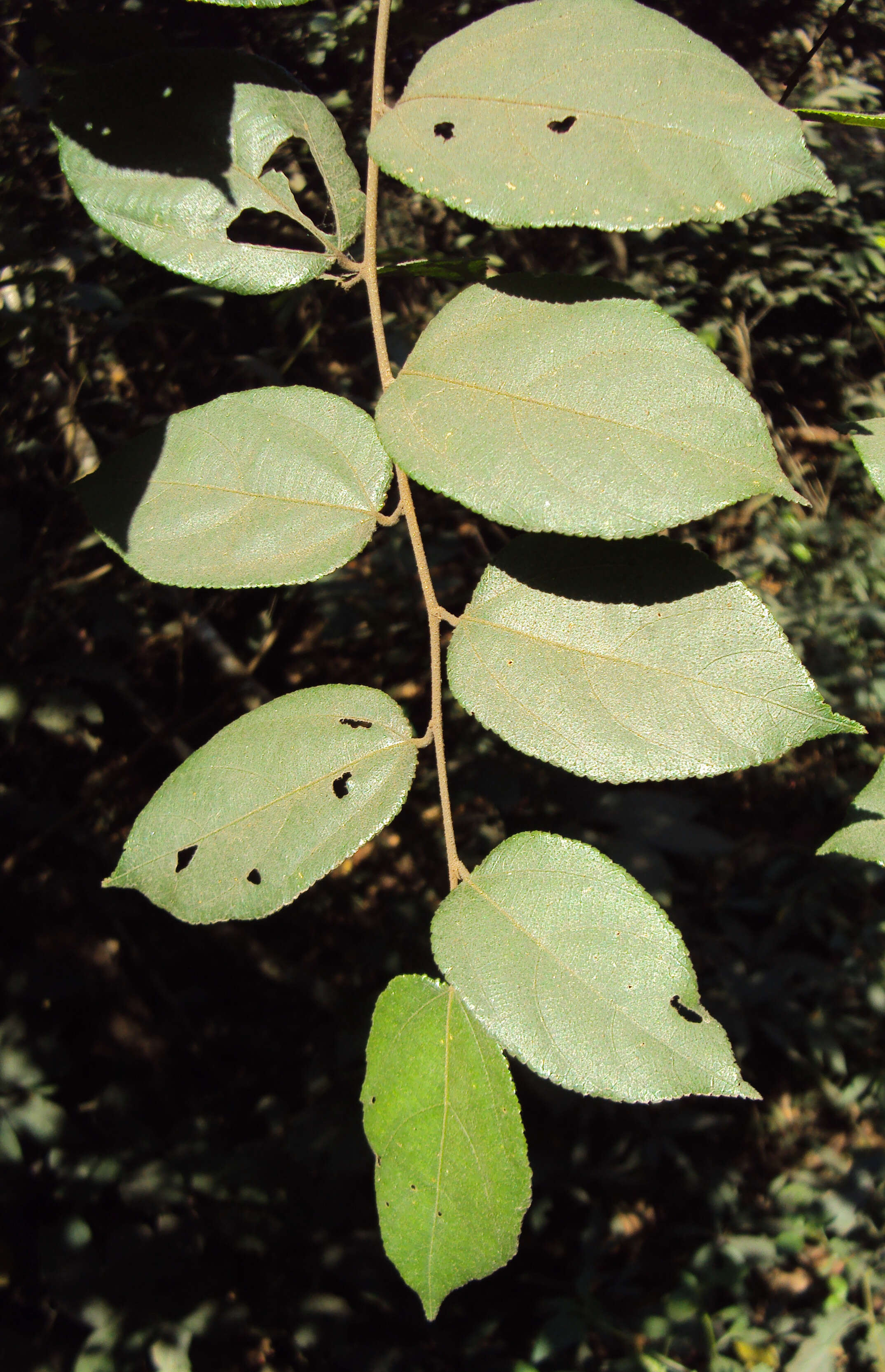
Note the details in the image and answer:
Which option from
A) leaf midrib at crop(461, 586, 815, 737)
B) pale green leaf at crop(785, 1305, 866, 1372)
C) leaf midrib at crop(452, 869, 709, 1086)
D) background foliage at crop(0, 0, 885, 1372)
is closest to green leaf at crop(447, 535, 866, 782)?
leaf midrib at crop(461, 586, 815, 737)

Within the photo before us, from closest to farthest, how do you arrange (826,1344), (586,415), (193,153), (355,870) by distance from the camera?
(586,415) → (193,153) → (826,1344) → (355,870)

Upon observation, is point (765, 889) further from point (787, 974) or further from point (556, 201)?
point (556, 201)

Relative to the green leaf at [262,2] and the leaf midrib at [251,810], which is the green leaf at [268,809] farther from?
the green leaf at [262,2]

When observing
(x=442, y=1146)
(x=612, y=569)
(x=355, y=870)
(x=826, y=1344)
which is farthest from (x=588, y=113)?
(x=826, y=1344)

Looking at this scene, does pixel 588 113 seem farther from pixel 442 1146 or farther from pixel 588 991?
pixel 442 1146

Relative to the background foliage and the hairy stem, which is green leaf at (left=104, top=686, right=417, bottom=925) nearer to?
the hairy stem

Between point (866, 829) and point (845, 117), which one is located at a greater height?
point (845, 117)
